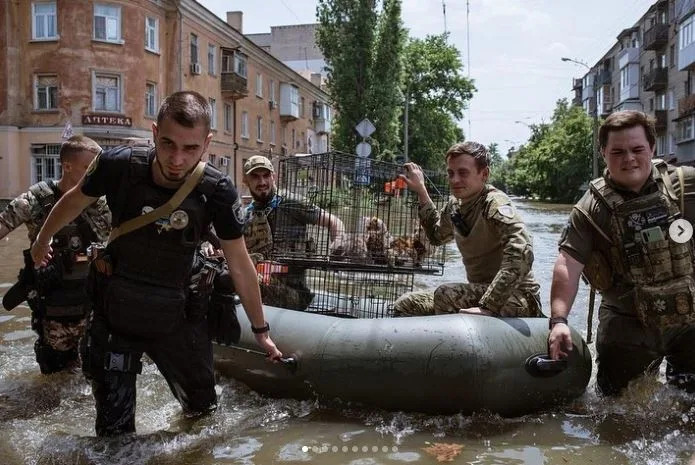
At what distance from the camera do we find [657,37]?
159 feet

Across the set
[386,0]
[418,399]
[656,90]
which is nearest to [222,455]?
[418,399]

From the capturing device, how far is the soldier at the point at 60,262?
15.8 ft

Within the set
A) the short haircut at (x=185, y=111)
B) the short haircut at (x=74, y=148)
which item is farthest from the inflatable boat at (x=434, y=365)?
the short haircut at (x=74, y=148)

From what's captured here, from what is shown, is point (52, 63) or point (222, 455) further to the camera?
point (52, 63)

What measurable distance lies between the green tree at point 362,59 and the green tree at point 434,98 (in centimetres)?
1739

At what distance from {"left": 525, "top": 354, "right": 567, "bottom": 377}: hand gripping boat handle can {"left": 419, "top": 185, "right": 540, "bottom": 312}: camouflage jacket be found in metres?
0.41

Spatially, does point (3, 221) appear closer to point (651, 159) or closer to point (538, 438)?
point (538, 438)

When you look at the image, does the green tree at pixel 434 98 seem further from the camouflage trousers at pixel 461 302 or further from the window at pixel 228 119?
the camouflage trousers at pixel 461 302

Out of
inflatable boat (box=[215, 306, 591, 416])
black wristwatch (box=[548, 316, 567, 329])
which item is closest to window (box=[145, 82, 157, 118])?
inflatable boat (box=[215, 306, 591, 416])

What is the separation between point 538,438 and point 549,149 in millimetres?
64178

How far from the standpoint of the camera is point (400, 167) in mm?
5680

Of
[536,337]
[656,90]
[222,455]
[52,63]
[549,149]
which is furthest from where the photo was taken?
[549,149]

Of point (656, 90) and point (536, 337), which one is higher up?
point (656, 90)

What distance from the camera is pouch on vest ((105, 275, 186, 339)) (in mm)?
3350
